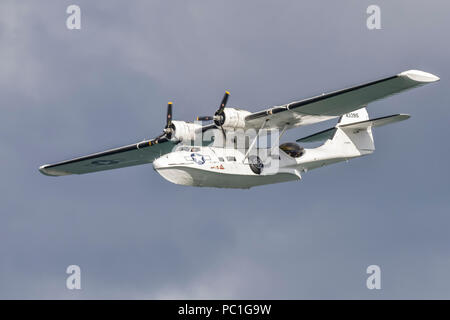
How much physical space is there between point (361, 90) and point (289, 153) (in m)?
3.88

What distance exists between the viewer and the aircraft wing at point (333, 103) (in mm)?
24484

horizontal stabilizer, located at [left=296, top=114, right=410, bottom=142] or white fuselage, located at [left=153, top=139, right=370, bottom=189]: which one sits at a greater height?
horizontal stabilizer, located at [left=296, top=114, right=410, bottom=142]

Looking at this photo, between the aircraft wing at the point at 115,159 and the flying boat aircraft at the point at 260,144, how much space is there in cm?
4

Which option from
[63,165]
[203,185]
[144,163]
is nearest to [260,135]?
[203,185]

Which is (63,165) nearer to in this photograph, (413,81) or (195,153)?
(195,153)

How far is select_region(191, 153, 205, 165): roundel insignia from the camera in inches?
1024

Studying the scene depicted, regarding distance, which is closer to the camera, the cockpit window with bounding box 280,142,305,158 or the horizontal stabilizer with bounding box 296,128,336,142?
the cockpit window with bounding box 280,142,305,158

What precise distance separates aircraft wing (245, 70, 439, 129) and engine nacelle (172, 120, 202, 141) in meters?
1.89

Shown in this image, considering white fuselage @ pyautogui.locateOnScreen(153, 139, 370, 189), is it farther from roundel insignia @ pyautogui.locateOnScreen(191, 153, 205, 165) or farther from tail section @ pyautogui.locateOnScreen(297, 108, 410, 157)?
tail section @ pyautogui.locateOnScreen(297, 108, 410, 157)

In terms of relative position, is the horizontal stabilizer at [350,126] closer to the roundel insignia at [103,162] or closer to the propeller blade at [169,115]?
the propeller blade at [169,115]

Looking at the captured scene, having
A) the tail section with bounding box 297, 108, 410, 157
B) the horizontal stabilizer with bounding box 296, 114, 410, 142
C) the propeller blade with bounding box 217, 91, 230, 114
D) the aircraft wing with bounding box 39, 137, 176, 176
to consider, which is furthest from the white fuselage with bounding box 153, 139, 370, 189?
the aircraft wing with bounding box 39, 137, 176, 176
